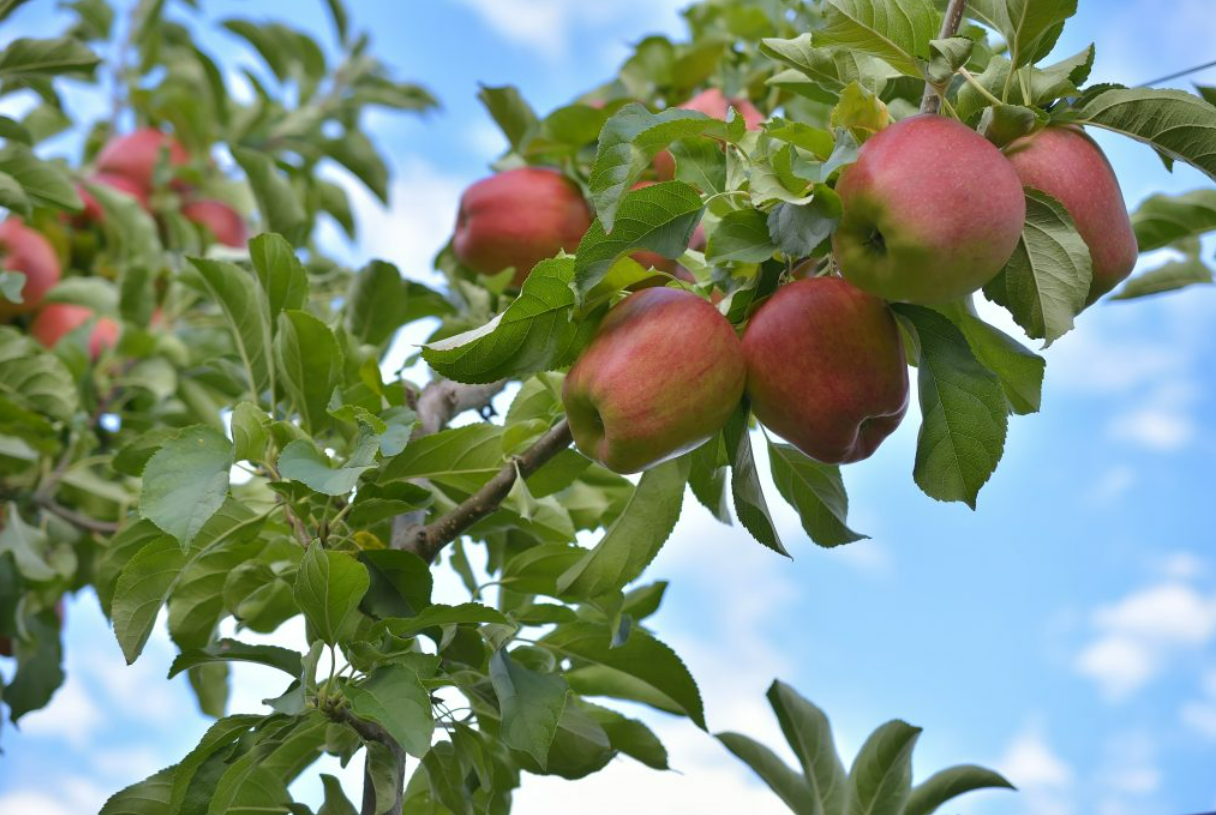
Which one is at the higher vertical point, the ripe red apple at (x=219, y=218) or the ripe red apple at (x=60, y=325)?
the ripe red apple at (x=219, y=218)

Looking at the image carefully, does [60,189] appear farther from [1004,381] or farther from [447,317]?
[1004,381]

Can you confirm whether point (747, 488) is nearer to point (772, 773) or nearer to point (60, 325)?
point (772, 773)

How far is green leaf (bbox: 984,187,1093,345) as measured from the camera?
2.50ft

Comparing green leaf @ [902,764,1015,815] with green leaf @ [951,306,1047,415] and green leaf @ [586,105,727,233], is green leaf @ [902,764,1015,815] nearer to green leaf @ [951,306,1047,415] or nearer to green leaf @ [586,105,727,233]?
green leaf @ [951,306,1047,415]

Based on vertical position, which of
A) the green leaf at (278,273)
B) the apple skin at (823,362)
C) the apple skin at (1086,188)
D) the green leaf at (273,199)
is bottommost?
the apple skin at (823,362)

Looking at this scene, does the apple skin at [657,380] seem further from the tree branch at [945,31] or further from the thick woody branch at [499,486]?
the tree branch at [945,31]

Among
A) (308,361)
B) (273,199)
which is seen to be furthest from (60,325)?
(308,361)

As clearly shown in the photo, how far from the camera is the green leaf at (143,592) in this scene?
92cm

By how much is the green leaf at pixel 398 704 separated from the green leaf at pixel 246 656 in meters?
0.11

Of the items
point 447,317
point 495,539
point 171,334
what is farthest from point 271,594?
point 171,334

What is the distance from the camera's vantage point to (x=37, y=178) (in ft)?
4.71

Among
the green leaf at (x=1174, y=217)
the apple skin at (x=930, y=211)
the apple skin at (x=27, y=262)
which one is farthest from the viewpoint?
the apple skin at (x=27, y=262)

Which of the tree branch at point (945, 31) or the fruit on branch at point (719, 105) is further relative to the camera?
the fruit on branch at point (719, 105)

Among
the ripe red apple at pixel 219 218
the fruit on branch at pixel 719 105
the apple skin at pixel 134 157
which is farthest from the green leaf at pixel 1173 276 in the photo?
the apple skin at pixel 134 157
